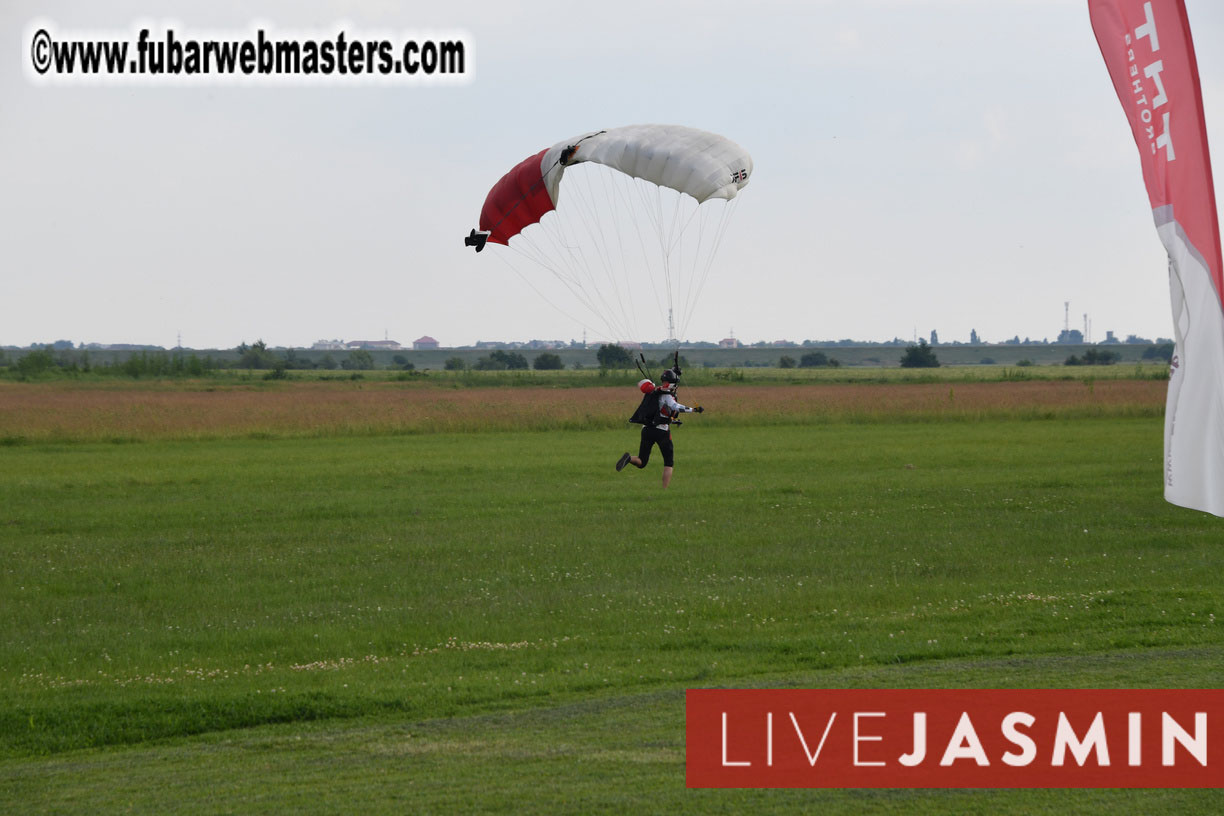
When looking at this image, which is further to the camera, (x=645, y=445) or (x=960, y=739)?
(x=645, y=445)

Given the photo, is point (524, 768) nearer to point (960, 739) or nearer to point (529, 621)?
point (960, 739)

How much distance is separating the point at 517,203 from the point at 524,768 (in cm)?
1326

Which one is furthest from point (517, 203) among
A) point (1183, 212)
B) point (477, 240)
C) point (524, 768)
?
point (1183, 212)

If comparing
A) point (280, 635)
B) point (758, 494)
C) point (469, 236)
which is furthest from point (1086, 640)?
point (758, 494)

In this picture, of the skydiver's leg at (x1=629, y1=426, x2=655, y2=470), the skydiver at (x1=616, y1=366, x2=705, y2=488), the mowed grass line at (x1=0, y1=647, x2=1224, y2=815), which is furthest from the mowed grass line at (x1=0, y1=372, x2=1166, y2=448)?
the mowed grass line at (x1=0, y1=647, x2=1224, y2=815)

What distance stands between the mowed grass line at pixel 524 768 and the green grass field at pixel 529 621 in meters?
0.04

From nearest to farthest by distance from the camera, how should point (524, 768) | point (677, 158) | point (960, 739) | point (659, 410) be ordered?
point (524, 768) < point (960, 739) < point (659, 410) < point (677, 158)

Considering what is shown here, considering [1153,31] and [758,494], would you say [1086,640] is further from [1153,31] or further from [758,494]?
[758,494]

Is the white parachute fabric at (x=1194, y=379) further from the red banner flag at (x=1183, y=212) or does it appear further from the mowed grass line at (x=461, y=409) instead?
the mowed grass line at (x=461, y=409)

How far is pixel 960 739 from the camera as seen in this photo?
29.7 ft

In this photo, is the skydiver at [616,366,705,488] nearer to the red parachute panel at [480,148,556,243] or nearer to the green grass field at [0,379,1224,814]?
the green grass field at [0,379,1224,814]

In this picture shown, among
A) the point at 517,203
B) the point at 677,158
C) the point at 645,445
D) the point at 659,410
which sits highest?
the point at 677,158

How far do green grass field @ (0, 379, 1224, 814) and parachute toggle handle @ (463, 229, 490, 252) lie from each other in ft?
17.1

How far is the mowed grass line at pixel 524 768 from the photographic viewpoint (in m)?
7.84
